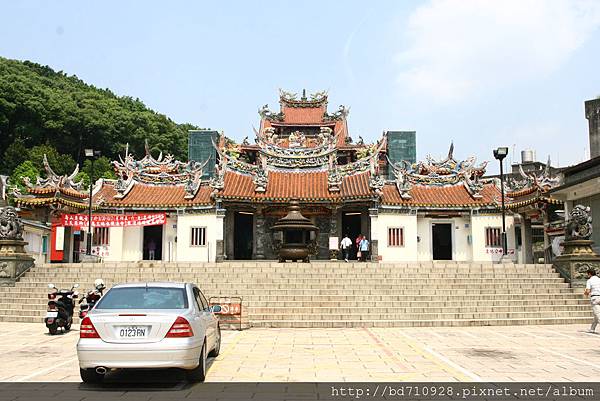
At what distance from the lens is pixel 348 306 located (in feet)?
51.0

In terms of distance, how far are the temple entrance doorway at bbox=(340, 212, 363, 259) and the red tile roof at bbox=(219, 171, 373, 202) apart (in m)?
1.73

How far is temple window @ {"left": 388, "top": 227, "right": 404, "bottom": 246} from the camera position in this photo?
27.9 m

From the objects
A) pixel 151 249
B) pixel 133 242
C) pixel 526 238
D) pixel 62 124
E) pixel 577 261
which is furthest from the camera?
pixel 62 124

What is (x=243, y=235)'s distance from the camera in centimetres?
2931

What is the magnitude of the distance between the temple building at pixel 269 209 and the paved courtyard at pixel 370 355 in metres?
14.1

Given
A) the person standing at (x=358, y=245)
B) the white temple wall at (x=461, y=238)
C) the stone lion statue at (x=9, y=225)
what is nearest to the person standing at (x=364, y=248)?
the person standing at (x=358, y=245)

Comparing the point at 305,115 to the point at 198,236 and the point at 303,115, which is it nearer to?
the point at 303,115

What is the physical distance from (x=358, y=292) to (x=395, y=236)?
1186 centimetres

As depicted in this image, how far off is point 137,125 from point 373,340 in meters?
53.9

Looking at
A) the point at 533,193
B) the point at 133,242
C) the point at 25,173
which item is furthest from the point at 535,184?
the point at 25,173

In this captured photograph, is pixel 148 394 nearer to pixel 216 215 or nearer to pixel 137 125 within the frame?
pixel 216 215

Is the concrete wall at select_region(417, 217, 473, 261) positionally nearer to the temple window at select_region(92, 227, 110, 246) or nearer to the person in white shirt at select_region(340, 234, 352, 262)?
the person in white shirt at select_region(340, 234, 352, 262)

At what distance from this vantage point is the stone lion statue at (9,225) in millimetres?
18188

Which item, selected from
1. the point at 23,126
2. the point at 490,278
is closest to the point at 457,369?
the point at 490,278
